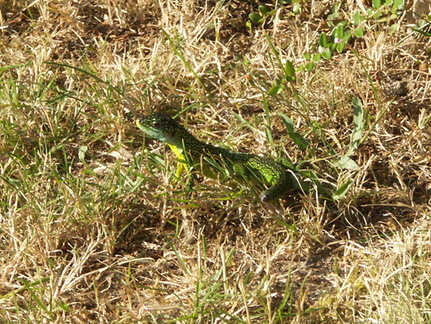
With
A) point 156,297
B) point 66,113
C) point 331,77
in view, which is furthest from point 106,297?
point 331,77

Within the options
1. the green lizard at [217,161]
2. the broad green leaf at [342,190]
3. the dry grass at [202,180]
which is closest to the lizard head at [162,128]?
the green lizard at [217,161]

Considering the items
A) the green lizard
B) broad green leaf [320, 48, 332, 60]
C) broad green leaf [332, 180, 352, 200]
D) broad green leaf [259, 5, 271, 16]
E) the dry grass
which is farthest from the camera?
broad green leaf [259, 5, 271, 16]

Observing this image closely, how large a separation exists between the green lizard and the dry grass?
0.13 meters

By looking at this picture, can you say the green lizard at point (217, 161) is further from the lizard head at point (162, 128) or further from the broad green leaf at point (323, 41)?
the broad green leaf at point (323, 41)

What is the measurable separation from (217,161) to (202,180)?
0.23 m

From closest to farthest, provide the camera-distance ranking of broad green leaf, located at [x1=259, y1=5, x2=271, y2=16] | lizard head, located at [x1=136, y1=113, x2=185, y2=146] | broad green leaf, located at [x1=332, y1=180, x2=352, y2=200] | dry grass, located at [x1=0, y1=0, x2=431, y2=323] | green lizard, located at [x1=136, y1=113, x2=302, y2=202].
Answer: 1. dry grass, located at [x1=0, y1=0, x2=431, y2=323]
2. broad green leaf, located at [x1=332, y1=180, x2=352, y2=200]
3. green lizard, located at [x1=136, y1=113, x2=302, y2=202]
4. lizard head, located at [x1=136, y1=113, x2=185, y2=146]
5. broad green leaf, located at [x1=259, y1=5, x2=271, y2=16]

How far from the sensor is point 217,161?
5016mm

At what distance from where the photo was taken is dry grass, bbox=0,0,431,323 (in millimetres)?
4293

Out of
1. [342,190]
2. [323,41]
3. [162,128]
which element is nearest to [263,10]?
[323,41]

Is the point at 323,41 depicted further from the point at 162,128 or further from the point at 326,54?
the point at 162,128

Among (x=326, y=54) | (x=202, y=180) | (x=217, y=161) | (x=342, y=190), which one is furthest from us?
(x=326, y=54)

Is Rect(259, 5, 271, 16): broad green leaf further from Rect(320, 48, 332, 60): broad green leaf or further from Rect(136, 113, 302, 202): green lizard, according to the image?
Rect(136, 113, 302, 202): green lizard

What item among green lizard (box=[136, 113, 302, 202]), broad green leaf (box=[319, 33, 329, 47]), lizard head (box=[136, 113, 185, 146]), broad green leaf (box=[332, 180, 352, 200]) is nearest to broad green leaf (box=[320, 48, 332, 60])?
broad green leaf (box=[319, 33, 329, 47])

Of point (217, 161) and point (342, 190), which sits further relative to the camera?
point (217, 161)
